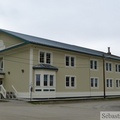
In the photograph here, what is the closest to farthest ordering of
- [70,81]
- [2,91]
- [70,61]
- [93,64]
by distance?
[2,91] → [70,81] → [70,61] → [93,64]

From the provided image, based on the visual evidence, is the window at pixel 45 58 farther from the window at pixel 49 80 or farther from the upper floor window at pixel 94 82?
the upper floor window at pixel 94 82

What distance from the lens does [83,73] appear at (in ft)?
119

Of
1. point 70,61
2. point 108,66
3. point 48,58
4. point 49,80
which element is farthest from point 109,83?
point 49,80

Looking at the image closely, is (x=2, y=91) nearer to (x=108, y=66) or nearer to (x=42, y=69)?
(x=42, y=69)

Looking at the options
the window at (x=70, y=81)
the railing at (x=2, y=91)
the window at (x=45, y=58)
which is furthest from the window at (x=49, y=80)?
the railing at (x=2, y=91)

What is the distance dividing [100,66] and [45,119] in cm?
2788

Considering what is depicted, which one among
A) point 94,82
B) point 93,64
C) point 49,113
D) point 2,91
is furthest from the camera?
point 93,64

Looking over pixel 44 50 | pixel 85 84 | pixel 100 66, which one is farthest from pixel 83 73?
pixel 44 50

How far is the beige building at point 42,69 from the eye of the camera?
2952 cm

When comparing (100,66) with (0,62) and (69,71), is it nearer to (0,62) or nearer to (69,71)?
(69,71)

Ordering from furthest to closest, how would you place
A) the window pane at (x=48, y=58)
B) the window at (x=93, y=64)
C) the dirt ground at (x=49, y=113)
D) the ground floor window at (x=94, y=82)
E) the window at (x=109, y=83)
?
A: the window at (x=109, y=83)
the window at (x=93, y=64)
the ground floor window at (x=94, y=82)
the window pane at (x=48, y=58)
the dirt ground at (x=49, y=113)

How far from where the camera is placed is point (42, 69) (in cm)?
2950

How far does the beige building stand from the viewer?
2952 centimetres

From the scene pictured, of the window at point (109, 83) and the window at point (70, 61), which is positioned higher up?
the window at point (70, 61)
